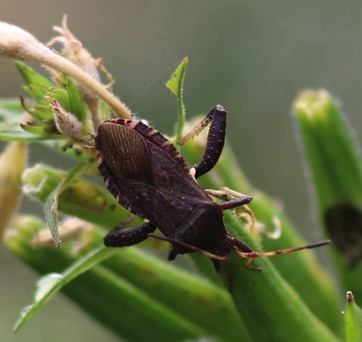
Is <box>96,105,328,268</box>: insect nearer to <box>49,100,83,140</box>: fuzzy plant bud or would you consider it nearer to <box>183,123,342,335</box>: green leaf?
<box>49,100,83,140</box>: fuzzy plant bud

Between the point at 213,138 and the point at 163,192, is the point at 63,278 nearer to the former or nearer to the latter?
the point at 163,192

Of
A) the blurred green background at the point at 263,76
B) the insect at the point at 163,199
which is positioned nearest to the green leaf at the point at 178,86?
the insect at the point at 163,199

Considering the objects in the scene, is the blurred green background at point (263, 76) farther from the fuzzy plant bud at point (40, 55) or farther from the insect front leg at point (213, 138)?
the fuzzy plant bud at point (40, 55)

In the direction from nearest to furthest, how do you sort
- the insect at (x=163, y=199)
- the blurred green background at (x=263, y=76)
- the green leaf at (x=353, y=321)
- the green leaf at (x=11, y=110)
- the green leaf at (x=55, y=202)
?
the green leaf at (x=353, y=321) → the green leaf at (x=55, y=202) → the insect at (x=163, y=199) → the green leaf at (x=11, y=110) → the blurred green background at (x=263, y=76)

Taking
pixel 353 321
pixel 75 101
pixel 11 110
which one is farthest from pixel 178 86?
pixel 353 321

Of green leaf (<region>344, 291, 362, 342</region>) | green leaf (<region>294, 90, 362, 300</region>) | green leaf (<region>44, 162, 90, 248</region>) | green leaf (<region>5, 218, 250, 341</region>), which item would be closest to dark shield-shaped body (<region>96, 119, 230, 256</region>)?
green leaf (<region>44, 162, 90, 248</region>)
